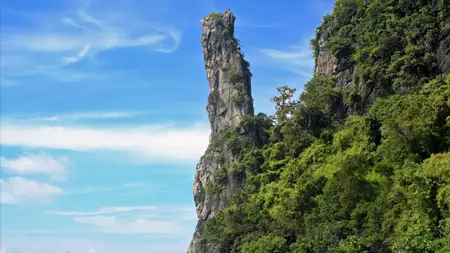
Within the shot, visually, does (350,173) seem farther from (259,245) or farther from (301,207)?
(259,245)

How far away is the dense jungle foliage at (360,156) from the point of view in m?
29.3

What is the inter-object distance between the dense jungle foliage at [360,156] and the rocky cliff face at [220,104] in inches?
52.3

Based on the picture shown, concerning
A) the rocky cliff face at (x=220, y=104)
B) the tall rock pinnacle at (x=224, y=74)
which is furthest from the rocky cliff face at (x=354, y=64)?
the rocky cliff face at (x=220, y=104)

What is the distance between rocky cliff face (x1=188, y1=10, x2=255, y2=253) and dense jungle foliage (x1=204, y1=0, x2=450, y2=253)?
1.33m

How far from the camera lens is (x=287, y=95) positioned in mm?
52375

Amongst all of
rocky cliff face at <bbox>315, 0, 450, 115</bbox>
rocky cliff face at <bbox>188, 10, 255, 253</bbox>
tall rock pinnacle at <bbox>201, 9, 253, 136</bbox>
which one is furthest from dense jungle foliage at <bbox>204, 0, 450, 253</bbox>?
tall rock pinnacle at <bbox>201, 9, 253, 136</bbox>

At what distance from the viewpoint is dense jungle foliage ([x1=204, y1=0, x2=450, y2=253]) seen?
29281 mm

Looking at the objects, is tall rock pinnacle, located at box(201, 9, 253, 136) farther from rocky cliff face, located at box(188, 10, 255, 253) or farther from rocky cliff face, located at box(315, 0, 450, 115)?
rocky cliff face, located at box(315, 0, 450, 115)

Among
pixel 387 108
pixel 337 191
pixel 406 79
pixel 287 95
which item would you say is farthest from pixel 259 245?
pixel 287 95

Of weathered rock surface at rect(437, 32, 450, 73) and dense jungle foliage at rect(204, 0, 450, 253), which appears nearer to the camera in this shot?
dense jungle foliage at rect(204, 0, 450, 253)

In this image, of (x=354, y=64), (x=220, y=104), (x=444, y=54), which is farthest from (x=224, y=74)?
(x=444, y=54)

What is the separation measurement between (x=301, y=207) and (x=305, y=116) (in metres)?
Result: 12.3

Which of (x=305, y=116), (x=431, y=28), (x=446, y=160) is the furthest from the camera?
(x=305, y=116)

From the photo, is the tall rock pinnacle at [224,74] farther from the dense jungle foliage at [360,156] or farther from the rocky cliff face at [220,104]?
the dense jungle foliage at [360,156]
